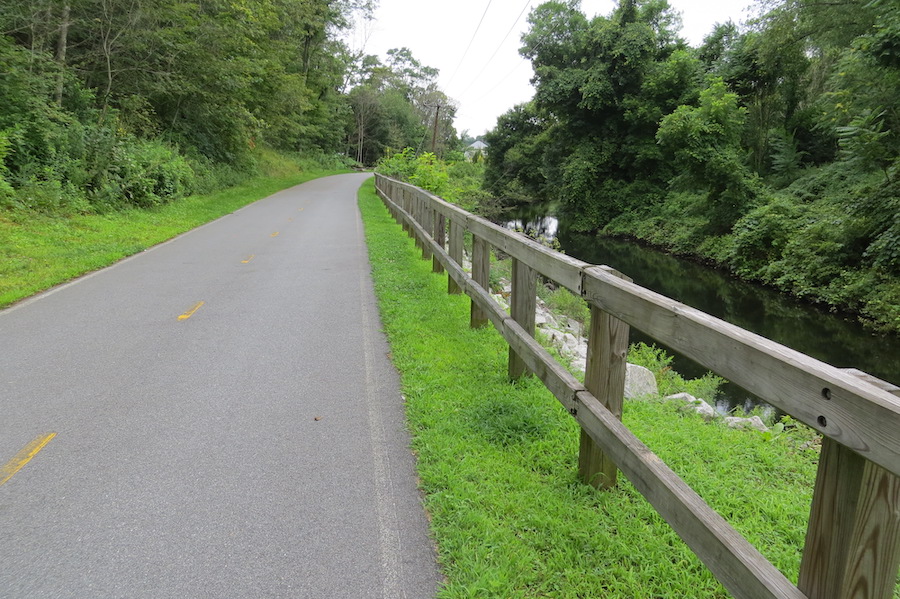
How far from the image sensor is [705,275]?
21312 mm

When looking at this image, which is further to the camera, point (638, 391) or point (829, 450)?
point (638, 391)

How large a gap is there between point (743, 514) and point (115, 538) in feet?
10.7

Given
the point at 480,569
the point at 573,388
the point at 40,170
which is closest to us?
the point at 480,569

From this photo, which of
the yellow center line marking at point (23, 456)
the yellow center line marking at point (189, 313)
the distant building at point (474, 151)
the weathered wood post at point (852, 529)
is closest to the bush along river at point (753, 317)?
the weathered wood post at point (852, 529)

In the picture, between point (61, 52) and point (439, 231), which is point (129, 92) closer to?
point (61, 52)

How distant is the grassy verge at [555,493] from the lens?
2629 millimetres

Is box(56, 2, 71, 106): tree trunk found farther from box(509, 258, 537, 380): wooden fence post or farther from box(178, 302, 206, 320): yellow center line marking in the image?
box(509, 258, 537, 380): wooden fence post

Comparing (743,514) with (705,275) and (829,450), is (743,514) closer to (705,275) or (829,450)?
(829,450)

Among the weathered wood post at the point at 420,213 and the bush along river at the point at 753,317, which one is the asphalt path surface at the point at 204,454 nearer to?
the bush along river at the point at 753,317

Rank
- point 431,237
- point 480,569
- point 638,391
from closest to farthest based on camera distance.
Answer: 1. point 480,569
2. point 638,391
3. point 431,237

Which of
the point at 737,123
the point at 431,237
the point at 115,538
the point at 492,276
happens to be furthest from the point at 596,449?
the point at 737,123

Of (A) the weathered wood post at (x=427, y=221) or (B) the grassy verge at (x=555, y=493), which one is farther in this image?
(A) the weathered wood post at (x=427, y=221)

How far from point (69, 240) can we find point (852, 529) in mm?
13273

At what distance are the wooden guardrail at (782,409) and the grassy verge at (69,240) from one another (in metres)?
7.75
